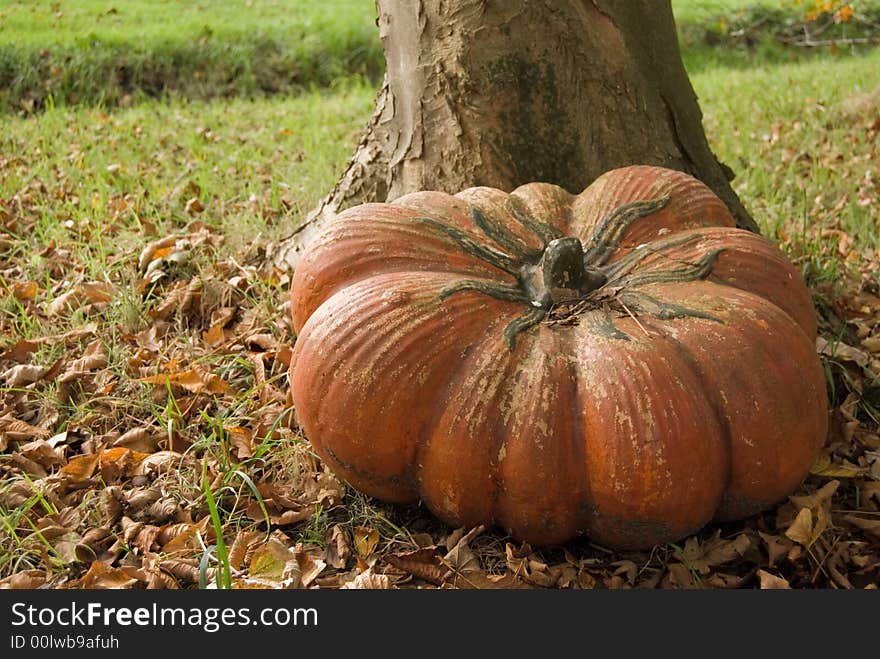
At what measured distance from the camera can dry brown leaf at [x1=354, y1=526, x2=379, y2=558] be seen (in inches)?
88.6

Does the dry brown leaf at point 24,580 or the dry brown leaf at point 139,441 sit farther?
the dry brown leaf at point 139,441

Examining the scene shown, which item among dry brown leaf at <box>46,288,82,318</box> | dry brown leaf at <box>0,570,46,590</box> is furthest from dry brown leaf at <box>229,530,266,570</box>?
dry brown leaf at <box>46,288,82,318</box>

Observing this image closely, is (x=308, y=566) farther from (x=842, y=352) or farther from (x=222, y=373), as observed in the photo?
(x=842, y=352)

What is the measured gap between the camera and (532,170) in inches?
123

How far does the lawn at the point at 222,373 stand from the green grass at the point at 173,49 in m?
0.21

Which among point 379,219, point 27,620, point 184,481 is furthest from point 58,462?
point 379,219

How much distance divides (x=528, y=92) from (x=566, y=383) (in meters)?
1.39

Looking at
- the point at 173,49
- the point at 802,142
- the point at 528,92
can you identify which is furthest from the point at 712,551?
the point at 173,49

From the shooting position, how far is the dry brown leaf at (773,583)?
206 cm

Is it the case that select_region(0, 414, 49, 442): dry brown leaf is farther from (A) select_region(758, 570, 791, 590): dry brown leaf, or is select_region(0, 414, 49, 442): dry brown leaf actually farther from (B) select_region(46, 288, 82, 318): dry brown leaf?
(A) select_region(758, 570, 791, 590): dry brown leaf

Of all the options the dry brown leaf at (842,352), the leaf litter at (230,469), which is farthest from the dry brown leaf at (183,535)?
the dry brown leaf at (842,352)

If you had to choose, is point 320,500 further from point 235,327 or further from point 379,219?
point 235,327

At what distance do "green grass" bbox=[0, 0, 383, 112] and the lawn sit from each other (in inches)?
8.3

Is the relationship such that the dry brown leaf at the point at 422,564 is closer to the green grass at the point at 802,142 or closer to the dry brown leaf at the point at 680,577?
the dry brown leaf at the point at 680,577
